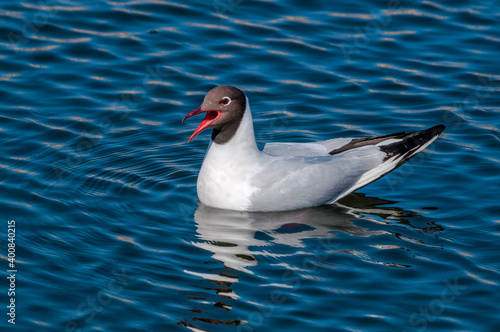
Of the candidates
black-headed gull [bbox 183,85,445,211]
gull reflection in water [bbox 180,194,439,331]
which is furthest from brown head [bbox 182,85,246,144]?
gull reflection in water [bbox 180,194,439,331]

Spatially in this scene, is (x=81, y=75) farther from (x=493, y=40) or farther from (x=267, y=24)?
(x=493, y=40)

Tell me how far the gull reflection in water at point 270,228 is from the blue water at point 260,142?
0.10 feet

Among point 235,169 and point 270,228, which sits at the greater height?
point 235,169

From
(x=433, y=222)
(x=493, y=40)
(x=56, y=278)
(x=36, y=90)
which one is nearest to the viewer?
(x=56, y=278)

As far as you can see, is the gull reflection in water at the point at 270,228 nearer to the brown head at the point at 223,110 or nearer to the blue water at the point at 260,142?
the blue water at the point at 260,142

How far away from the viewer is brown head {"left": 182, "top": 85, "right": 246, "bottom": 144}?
11.1 m

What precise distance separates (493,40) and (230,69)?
465 cm

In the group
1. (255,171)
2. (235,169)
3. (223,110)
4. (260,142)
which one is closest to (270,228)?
(255,171)

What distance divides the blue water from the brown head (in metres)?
1.02

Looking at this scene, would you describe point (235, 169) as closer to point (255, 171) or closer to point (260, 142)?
point (255, 171)

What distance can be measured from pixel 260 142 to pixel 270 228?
2502 mm

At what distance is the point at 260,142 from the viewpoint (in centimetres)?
1359

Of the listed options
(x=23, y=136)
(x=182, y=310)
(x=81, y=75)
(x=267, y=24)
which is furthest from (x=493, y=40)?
(x=182, y=310)

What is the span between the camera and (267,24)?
1669cm
